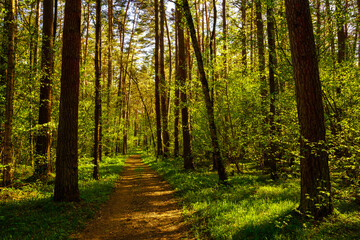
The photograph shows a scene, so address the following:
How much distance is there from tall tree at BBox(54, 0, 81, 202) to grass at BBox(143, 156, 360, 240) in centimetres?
363

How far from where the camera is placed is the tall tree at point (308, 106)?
428cm

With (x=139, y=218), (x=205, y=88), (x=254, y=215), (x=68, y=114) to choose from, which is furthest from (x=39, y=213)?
(x=205, y=88)

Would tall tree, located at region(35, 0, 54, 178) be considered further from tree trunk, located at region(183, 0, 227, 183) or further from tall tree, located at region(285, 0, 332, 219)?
tall tree, located at region(285, 0, 332, 219)

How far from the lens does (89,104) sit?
1431 centimetres

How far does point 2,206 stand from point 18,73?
15.2ft

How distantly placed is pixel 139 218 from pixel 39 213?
2.57 metres

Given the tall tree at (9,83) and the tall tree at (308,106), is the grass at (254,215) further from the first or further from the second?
the tall tree at (9,83)

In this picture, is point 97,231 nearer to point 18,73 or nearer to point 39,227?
point 39,227

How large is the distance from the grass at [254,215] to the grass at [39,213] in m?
2.92

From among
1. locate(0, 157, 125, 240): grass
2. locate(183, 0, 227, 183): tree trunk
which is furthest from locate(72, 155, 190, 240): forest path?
locate(183, 0, 227, 183): tree trunk

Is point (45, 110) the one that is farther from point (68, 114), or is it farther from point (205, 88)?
point (205, 88)

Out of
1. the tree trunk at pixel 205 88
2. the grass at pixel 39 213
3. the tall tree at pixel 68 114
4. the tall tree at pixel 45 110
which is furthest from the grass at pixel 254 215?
the tall tree at pixel 45 110

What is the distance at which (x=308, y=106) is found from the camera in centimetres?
436

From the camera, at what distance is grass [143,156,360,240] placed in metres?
3.93
